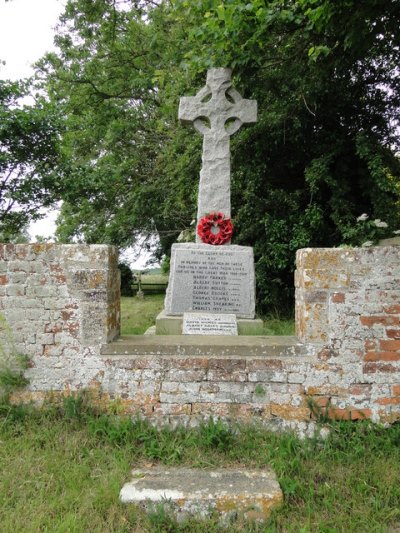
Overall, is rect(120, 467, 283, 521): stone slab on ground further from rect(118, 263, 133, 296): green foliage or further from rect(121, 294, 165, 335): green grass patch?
rect(118, 263, 133, 296): green foliage

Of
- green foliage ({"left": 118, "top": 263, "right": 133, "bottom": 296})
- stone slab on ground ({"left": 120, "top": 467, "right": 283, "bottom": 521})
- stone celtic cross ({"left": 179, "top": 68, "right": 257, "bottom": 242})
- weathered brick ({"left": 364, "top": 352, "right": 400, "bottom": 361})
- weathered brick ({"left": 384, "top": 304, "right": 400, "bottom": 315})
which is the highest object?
stone celtic cross ({"left": 179, "top": 68, "right": 257, "bottom": 242})

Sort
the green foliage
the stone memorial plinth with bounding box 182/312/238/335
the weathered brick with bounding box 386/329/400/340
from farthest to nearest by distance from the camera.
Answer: the green foliage < the stone memorial plinth with bounding box 182/312/238/335 < the weathered brick with bounding box 386/329/400/340

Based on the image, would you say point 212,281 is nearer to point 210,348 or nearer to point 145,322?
point 210,348

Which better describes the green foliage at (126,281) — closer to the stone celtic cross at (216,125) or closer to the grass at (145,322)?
the grass at (145,322)

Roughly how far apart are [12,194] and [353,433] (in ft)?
21.5

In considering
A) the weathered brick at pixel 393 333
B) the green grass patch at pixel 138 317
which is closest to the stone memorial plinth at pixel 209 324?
the weathered brick at pixel 393 333

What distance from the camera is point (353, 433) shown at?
286 centimetres

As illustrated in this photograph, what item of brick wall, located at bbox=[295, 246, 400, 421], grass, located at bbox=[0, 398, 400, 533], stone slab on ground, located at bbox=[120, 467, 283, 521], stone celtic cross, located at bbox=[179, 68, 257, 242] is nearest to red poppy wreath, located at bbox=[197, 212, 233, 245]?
stone celtic cross, located at bbox=[179, 68, 257, 242]

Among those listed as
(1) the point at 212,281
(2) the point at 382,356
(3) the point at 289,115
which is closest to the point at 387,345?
(2) the point at 382,356

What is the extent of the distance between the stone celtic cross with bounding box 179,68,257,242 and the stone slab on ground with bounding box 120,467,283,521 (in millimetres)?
3573

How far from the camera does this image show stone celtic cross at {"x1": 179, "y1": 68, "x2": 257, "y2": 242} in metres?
5.33

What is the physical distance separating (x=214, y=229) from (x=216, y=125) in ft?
4.73

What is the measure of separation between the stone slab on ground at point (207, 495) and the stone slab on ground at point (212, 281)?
2.48 m

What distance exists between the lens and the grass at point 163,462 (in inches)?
83.6
